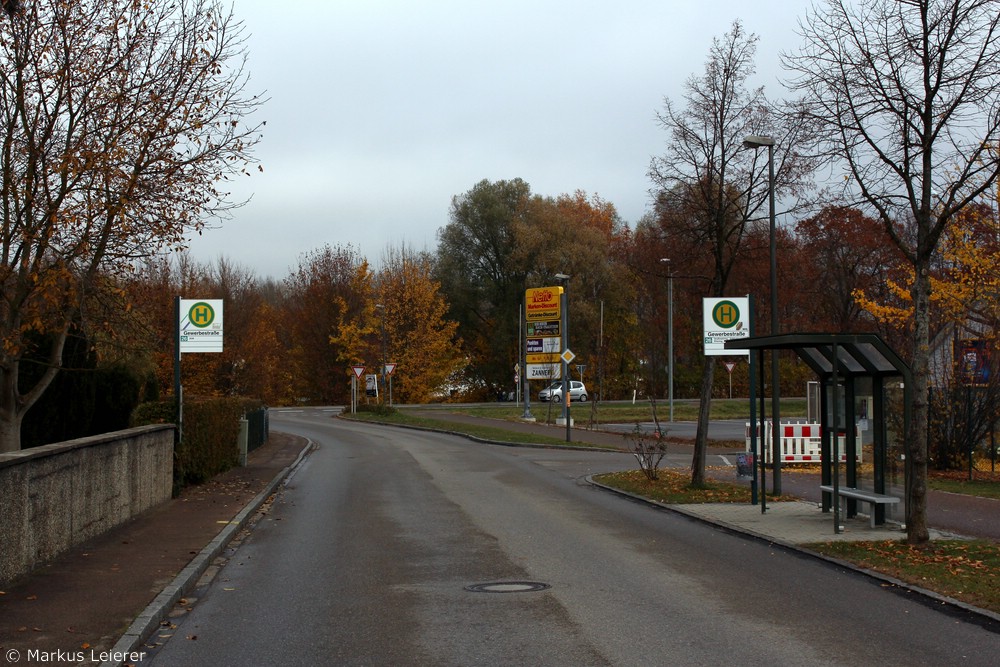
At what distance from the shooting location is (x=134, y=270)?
14.5 metres

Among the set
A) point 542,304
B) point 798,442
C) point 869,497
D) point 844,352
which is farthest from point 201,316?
point 542,304

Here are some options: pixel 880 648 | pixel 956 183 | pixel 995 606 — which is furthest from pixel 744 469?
pixel 880 648

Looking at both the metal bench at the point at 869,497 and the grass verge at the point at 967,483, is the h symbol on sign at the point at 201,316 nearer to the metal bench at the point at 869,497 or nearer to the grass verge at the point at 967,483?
the metal bench at the point at 869,497

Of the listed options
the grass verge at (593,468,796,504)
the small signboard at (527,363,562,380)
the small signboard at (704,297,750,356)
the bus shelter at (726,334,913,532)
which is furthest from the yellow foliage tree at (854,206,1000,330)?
the small signboard at (527,363,562,380)

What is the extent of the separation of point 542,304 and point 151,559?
39.3 metres

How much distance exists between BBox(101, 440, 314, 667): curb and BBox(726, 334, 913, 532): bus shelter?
24.8 ft

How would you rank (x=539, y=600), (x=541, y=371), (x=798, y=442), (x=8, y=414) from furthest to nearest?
1. (x=541, y=371)
2. (x=798, y=442)
3. (x=8, y=414)
4. (x=539, y=600)

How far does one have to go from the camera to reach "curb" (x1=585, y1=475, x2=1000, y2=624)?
7957 millimetres

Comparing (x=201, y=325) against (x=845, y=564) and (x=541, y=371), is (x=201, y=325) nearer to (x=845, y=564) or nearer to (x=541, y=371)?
(x=845, y=564)

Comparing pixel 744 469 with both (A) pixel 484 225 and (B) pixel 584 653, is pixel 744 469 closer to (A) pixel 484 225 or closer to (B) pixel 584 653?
(B) pixel 584 653

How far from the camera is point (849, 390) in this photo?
13859 millimetres

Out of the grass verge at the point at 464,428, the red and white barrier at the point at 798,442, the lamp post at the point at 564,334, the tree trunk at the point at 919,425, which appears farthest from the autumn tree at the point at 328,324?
the tree trunk at the point at 919,425

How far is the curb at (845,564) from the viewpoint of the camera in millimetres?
7957

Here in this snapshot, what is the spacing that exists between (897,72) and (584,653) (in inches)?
319
